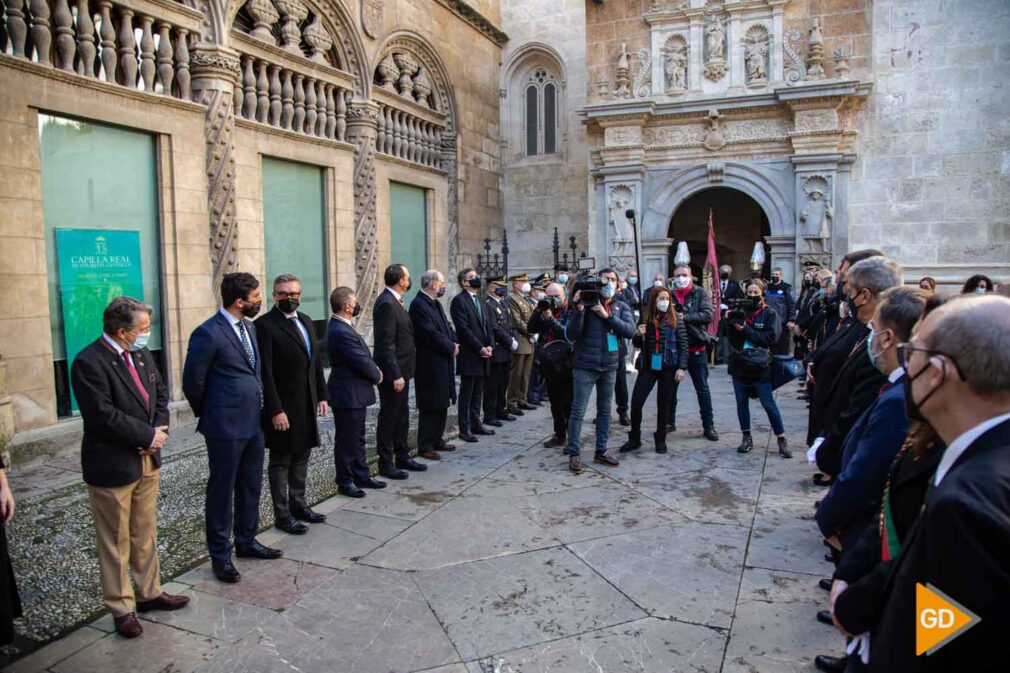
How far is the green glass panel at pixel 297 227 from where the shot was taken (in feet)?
34.6

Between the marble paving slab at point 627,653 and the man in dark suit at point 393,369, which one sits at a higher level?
the man in dark suit at point 393,369

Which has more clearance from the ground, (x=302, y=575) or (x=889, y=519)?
(x=889, y=519)

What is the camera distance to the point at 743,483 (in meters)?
6.13

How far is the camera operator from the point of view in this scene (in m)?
7.18

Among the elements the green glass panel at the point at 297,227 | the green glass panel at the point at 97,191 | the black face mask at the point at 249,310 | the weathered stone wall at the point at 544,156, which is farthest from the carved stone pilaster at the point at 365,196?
the black face mask at the point at 249,310

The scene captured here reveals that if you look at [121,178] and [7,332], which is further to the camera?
[121,178]

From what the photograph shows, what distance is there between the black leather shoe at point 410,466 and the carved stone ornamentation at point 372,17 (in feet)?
27.5

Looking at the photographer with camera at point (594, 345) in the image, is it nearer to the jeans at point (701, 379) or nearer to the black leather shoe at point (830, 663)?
the jeans at point (701, 379)

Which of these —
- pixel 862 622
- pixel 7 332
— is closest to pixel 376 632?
pixel 862 622

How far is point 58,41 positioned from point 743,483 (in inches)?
310

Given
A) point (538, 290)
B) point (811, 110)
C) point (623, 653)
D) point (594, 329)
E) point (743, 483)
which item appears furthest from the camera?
point (811, 110)

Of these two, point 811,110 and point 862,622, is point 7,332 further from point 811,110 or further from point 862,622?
point 811,110

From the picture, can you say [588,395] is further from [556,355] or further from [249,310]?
[249,310]

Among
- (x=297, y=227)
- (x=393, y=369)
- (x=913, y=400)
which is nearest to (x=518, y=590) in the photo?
(x=393, y=369)
